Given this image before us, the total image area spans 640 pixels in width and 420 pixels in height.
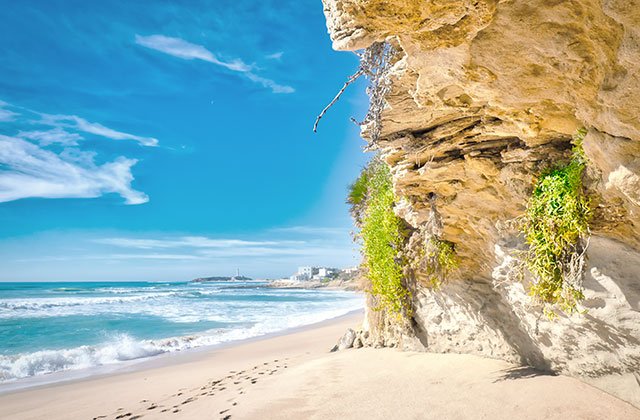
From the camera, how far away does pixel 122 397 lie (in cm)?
796

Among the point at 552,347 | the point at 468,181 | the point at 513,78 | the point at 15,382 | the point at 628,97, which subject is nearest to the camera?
the point at 628,97

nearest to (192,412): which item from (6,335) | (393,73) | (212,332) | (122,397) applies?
(122,397)

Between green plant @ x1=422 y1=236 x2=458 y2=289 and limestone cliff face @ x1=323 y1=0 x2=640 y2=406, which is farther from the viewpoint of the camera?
green plant @ x1=422 y1=236 x2=458 y2=289

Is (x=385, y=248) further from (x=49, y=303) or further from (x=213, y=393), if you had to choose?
(x=49, y=303)

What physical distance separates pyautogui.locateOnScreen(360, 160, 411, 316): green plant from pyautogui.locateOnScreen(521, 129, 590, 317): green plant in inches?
136

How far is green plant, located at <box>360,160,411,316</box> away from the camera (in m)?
7.68

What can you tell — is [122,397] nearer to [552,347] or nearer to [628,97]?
[552,347]

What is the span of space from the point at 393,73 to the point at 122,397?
806cm

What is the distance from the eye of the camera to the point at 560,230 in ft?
12.7

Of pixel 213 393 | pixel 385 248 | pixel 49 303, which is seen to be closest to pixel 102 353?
pixel 213 393

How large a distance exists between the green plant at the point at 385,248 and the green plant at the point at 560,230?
3.46m

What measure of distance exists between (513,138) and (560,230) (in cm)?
105

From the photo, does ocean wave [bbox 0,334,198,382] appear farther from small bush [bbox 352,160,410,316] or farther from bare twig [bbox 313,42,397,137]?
bare twig [bbox 313,42,397,137]

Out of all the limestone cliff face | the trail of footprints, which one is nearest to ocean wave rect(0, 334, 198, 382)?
the trail of footprints
